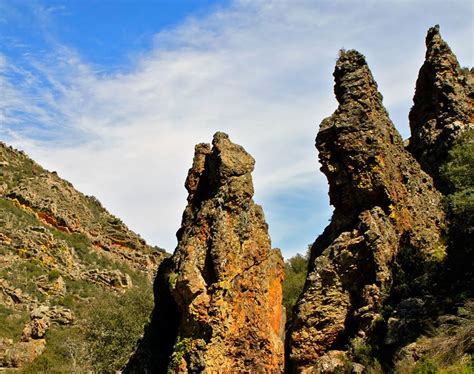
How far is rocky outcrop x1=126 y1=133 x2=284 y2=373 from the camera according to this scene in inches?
550

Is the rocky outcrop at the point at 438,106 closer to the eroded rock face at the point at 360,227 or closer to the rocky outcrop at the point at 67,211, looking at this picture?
the eroded rock face at the point at 360,227

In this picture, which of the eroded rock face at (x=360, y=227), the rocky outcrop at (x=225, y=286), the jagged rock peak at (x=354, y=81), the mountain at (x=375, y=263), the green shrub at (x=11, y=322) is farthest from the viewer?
the green shrub at (x=11, y=322)

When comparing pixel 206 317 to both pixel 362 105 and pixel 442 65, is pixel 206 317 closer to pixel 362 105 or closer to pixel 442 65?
pixel 362 105

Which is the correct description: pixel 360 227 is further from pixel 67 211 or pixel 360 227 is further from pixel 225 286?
pixel 67 211

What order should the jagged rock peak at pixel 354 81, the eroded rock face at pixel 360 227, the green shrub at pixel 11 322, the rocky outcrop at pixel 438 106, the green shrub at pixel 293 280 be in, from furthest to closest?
the green shrub at pixel 11 322 → the green shrub at pixel 293 280 → the rocky outcrop at pixel 438 106 → the jagged rock peak at pixel 354 81 → the eroded rock face at pixel 360 227

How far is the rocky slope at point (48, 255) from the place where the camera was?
142 feet

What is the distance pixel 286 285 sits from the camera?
95.2 feet

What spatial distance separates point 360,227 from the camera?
1551 centimetres

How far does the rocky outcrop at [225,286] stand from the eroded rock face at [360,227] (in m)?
1.12

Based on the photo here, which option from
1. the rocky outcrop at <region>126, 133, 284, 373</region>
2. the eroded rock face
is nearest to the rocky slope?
the rocky outcrop at <region>126, 133, 284, 373</region>

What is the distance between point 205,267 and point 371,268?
14.7ft

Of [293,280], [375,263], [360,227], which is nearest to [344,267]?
[375,263]

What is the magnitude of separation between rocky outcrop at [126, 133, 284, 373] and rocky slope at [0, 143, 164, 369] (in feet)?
84.0

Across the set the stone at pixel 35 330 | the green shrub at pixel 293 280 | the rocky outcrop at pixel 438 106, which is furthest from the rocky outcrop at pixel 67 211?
the rocky outcrop at pixel 438 106
